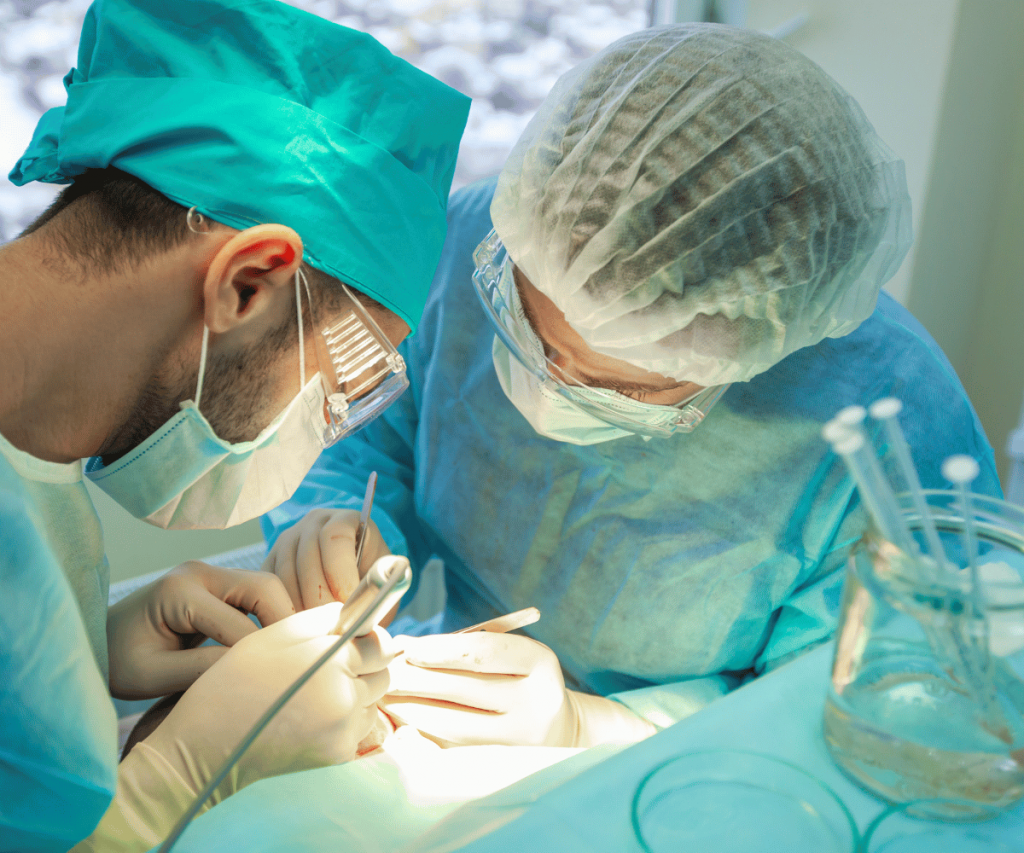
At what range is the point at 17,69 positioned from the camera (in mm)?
1755

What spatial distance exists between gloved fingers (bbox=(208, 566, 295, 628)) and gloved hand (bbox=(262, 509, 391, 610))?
0.20ft

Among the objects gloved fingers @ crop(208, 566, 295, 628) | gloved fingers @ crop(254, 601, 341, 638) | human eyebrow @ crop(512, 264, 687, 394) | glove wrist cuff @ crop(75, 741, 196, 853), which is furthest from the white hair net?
glove wrist cuff @ crop(75, 741, 196, 853)

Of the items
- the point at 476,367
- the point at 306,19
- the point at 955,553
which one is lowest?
the point at 476,367

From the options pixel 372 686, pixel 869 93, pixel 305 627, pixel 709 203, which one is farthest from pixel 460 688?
pixel 869 93

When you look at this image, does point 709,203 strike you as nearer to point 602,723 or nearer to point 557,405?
point 557,405

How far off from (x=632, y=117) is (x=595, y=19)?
5.50ft

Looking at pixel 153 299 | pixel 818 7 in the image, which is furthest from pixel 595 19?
pixel 153 299

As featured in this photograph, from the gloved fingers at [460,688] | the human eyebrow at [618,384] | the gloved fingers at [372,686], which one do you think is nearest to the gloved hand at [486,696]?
the gloved fingers at [460,688]

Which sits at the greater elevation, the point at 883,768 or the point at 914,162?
the point at 914,162

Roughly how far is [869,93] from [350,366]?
1.65 meters

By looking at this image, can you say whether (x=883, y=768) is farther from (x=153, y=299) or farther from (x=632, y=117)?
(x=153, y=299)

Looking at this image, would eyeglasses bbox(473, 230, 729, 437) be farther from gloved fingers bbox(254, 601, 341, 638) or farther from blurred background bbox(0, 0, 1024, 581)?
blurred background bbox(0, 0, 1024, 581)

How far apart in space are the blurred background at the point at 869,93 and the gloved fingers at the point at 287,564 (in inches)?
32.5

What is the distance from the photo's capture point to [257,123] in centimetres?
100
